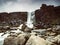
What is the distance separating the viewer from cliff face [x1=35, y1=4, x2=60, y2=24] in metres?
45.1

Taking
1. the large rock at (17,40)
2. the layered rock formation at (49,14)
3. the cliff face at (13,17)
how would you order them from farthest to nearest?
the cliff face at (13,17)
the layered rock formation at (49,14)
the large rock at (17,40)

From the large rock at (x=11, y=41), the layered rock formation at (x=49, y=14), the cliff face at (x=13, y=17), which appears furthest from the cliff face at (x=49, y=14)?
the large rock at (x=11, y=41)

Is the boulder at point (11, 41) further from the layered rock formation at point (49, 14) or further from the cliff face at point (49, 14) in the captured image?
the cliff face at point (49, 14)

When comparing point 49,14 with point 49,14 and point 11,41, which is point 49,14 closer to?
point 49,14

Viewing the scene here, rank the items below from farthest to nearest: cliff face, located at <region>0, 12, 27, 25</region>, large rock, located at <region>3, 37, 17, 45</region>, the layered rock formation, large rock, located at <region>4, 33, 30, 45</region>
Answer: cliff face, located at <region>0, 12, 27, 25</region> → the layered rock formation → large rock, located at <region>3, 37, 17, 45</region> → large rock, located at <region>4, 33, 30, 45</region>

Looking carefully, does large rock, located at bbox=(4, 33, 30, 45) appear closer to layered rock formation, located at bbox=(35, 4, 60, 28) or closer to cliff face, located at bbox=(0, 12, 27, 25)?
layered rock formation, located at bbox=(35, 4, 60, 28)

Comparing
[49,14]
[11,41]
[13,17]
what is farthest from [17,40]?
[13,17]

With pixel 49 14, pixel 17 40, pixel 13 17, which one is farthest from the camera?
pixel 13 17

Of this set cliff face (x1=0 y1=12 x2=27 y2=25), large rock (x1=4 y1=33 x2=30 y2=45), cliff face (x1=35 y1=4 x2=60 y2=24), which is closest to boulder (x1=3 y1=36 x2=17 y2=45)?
large rock (x1=4 y1=33 x2=30 y2=45)

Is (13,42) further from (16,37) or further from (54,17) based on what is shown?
(54,17)

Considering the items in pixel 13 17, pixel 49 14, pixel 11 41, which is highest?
pixel 49 14

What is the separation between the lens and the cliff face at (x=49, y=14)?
45081mm

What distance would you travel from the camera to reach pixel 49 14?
1797 inches

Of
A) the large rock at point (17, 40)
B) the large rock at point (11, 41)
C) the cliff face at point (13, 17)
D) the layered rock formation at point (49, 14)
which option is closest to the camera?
the large rock at point (17, 40)
